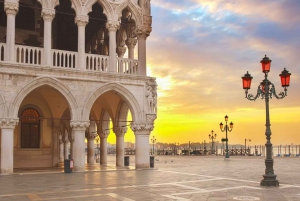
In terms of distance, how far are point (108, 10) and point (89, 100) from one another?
5.61 m

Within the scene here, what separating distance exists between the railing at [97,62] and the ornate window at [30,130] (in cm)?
533

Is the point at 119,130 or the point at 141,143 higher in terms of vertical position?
the point at 119,130

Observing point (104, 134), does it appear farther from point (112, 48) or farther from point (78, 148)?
point (112, 48)

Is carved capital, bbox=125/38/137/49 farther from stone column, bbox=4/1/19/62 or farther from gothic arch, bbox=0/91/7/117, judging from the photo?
gothic arch, bbox=0/91/7/117

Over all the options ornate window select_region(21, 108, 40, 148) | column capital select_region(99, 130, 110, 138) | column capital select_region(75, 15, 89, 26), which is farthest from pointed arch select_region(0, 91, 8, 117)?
column capital select_region(99, 130, 110, 138)

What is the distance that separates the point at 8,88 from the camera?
20125mm

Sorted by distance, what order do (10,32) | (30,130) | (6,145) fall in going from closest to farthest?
(6,145), (10,32), (30,130)

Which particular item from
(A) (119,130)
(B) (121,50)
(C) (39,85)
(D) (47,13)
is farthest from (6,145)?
(B) (121,50)

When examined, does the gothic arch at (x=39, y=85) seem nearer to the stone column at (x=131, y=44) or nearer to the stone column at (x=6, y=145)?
the stone column at (x=6, y=145)

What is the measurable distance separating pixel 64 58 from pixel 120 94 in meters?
3.83

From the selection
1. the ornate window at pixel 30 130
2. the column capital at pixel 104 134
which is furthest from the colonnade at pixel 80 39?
the column capital at pixel 104 134

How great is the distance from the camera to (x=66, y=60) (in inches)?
907

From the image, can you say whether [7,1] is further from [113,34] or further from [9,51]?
[113,34]

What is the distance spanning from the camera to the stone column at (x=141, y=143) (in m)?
23.3
